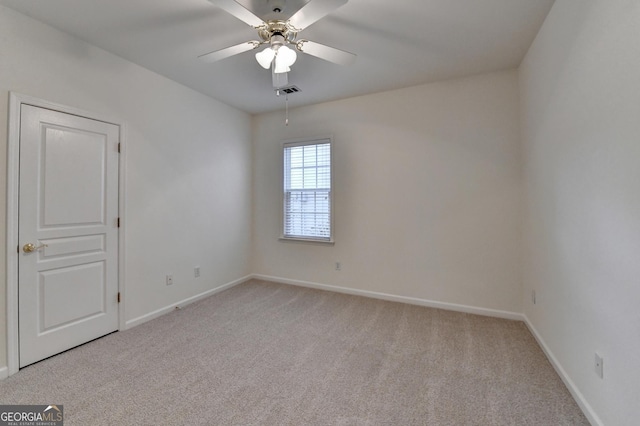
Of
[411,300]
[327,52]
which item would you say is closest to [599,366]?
[411,300]

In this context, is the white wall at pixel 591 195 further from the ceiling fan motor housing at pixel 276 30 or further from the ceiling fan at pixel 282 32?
the ceiling fan motor housing at pixel 276 30

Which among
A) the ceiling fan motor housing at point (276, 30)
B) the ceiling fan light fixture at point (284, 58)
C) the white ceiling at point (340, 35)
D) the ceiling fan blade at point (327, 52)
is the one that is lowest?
the ceiling fan light fixture at point (284, 58)

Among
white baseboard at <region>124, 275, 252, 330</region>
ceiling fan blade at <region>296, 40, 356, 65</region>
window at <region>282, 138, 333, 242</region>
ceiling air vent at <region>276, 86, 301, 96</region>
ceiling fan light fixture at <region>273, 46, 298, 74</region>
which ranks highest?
ceiling air vent at <region>276, 86, 301, 96</region>

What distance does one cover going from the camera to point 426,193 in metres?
3.28

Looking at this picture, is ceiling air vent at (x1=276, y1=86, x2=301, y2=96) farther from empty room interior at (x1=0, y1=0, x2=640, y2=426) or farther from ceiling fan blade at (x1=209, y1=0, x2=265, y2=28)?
ceiling fan blade at (x1=209, y1=0, x2=265, y2=28)

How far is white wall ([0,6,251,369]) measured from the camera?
6.86ft

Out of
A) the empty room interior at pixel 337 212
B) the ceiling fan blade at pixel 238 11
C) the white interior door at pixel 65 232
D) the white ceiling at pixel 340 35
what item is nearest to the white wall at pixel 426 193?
the empty room interior at pixel 337 212

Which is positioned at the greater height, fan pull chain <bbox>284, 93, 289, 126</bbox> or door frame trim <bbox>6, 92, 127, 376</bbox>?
fan pull chain <bbox>284, 93, 289, 126</bbox>

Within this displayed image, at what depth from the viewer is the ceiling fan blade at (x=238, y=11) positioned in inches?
60.0

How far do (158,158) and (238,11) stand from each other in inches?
81.2

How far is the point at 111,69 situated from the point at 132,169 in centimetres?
97

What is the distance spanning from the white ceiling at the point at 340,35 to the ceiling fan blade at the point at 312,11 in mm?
109

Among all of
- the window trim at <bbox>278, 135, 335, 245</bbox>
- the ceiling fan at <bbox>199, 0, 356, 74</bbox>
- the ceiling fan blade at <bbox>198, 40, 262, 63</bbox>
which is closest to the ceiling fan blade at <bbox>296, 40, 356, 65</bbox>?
the ceiling fan at <bbox>199, 0, 356, 74</bbox>

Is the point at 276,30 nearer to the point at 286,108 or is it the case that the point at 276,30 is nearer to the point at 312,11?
the point at 312,11
